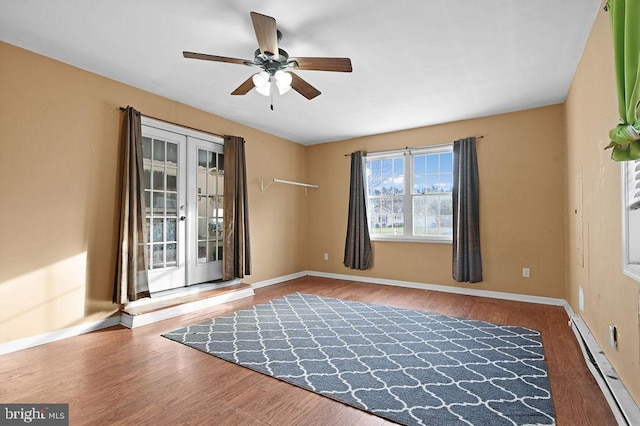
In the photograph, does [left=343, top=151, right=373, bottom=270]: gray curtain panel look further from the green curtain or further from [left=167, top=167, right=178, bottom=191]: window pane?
the green curtain

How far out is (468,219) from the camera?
4.41 metres

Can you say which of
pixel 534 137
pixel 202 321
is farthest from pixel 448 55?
pixel 202 321

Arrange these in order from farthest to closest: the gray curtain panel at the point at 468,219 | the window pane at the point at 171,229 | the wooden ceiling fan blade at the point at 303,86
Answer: the gray curtain panel at the point at 468,219
the window pane at the point at 171,229
the wooden ceiling fan blade at the point at 303,86

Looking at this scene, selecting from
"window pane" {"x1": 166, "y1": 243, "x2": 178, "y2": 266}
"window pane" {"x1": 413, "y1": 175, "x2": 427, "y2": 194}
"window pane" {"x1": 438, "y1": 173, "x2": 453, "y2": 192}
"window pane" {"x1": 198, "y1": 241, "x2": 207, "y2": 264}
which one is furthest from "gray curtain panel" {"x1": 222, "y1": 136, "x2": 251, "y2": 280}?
"window pane" {"x1": 438, "y1": 173, "x2": 453, "y2": 192}

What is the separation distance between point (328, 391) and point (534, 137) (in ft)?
13.2

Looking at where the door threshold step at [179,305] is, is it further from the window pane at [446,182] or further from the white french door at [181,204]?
the window pane at [446,182]

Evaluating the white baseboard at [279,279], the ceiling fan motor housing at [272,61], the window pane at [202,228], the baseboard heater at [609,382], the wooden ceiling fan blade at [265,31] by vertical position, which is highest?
the ceiling fan motor housing at [272,61]

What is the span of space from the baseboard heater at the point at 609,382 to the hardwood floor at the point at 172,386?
6 centimetres

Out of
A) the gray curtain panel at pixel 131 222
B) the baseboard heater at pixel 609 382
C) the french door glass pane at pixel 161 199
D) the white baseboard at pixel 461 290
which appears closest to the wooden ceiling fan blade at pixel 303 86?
the gray curtain panel at pixel 131 222

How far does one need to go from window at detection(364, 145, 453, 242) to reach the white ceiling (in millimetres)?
1158

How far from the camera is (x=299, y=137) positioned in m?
5.59

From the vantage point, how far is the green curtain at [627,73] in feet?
4.39

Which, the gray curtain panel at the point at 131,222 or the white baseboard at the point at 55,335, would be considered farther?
the gray curtain panel at the point at 131,222

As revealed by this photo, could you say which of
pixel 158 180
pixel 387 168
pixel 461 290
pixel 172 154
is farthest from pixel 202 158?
pixel 461 290
